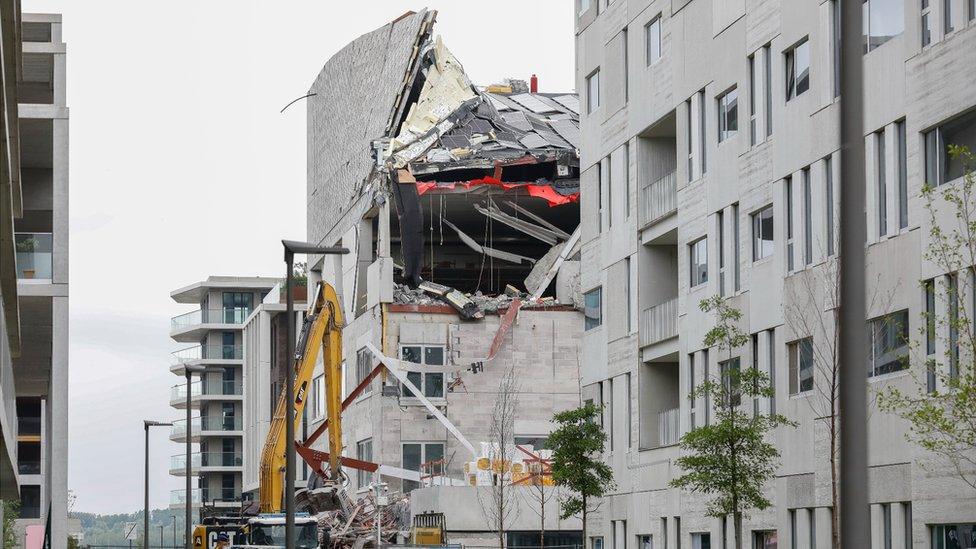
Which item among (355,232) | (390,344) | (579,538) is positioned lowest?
(579,538)

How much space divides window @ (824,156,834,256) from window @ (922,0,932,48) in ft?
16.3

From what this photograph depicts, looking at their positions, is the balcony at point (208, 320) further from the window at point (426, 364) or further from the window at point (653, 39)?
the window at point (653, 39)

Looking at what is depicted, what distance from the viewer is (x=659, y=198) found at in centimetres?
4919

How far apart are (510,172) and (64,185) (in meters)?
42.6

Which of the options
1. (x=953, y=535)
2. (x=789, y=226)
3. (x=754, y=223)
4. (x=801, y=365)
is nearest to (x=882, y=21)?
(x=789, y=226)

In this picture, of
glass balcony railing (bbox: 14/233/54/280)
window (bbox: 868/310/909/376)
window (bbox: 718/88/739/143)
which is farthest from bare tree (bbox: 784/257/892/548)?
glass balcony railing (bbox: 14/233/54/280)

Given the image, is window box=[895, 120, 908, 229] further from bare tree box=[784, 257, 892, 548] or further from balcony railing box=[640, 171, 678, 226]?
balcony railing box=[640, 171, 678, 226]

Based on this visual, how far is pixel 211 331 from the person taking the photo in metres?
155

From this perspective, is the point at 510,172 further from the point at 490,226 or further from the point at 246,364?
the point at 246,364

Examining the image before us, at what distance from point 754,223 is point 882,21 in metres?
8.37

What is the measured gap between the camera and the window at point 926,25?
32188mm

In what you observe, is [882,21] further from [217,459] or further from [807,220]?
[217,459]

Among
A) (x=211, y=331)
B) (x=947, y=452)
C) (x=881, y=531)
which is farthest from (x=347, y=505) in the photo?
(x=211, y=331)

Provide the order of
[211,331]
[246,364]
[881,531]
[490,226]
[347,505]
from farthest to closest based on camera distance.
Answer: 1. [211,331]
2. [246,364]
3. [490,226]
4. [347,505]
5. [881,531]
